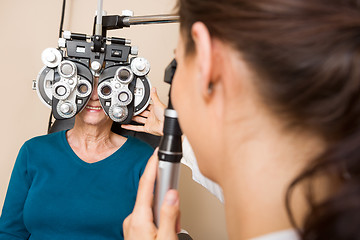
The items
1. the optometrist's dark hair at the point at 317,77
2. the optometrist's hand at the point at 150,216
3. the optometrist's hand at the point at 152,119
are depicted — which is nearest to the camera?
the optometrist's dark hair at the point at 317,77

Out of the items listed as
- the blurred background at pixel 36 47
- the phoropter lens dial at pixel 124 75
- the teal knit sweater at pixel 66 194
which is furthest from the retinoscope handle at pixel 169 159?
the blurred background at pixel 36 47

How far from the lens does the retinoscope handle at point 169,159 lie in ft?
1.94

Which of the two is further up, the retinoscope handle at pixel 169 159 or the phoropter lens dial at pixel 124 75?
the phoropter lens dial at pixel 124 75

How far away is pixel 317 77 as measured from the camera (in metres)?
0.37

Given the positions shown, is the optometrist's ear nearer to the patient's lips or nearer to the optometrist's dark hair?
the optometrist's dark hair

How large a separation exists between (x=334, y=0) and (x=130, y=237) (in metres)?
0.49

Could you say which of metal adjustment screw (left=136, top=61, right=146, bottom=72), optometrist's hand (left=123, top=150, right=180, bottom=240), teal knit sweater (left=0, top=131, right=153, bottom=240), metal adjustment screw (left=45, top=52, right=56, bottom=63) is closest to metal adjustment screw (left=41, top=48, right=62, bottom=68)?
metal adjustment screw (left=45, top=52, right=56, bottom=63)

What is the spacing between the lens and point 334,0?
377 millimetres

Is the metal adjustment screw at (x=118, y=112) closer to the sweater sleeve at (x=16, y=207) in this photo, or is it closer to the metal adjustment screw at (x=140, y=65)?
the metal adjustment screw at (x=140, y=65)

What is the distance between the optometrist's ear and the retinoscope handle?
0.16 meters

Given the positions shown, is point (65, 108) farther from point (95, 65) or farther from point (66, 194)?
point (66, 194)

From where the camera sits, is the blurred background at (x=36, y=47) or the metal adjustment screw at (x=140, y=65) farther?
the blurred background at (x=36, y=47)

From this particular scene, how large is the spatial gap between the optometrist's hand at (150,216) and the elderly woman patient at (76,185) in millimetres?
547

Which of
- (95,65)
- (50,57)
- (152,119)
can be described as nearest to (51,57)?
(50,57)
